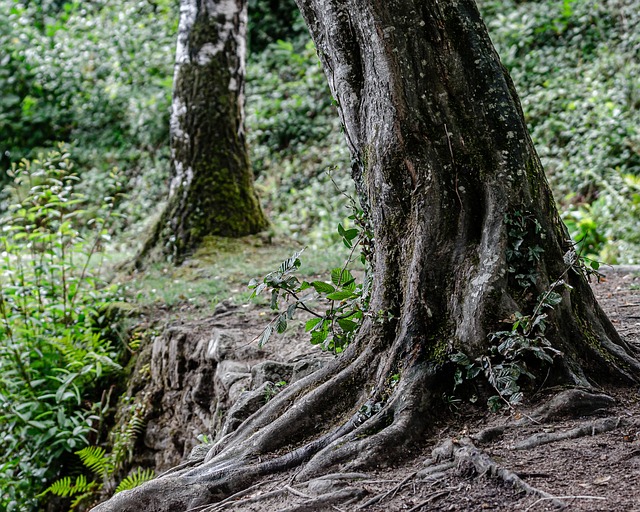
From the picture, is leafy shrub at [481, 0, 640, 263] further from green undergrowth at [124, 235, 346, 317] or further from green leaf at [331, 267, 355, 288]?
green leaf at [331, 267, 355, 288]

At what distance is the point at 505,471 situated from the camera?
8.07 feet

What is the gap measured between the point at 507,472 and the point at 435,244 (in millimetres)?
1097

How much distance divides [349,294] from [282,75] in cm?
1188

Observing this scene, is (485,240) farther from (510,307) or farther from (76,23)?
(76,23)

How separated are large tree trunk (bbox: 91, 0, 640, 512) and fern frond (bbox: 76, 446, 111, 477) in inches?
104

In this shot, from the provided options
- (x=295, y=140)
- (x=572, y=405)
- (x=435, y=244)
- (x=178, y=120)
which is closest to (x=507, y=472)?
(x=572, y=405)

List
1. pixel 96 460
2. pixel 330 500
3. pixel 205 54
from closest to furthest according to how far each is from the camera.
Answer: pixel 330 500 → pixel 96 460 → pixel 205 54

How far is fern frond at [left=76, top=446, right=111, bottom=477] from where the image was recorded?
17.7 feet

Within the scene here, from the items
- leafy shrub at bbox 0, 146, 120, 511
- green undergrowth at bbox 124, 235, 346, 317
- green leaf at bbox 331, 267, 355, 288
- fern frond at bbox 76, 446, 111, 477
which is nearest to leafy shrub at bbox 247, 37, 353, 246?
green undergrowth at bbox 124, 235, 346, 317

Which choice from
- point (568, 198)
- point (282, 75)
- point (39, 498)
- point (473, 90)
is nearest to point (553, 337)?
point (473, 90)

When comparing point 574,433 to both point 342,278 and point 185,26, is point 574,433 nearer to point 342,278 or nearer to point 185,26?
point 342,278

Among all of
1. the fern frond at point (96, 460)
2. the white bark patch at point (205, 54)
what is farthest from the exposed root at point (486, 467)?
the white bark patch at point (205, 54)

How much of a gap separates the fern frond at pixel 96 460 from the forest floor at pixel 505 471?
2985 mm

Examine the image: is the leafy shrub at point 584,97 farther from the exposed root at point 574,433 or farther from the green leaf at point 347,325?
the exposed root at point 574,433
